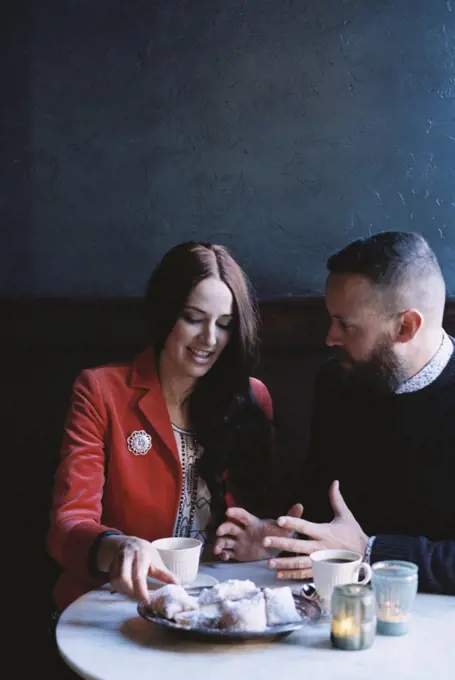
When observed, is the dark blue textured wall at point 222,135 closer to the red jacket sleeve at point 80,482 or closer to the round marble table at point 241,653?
the red jacket sleeve at point 80,482

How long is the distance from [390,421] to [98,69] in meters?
1.35

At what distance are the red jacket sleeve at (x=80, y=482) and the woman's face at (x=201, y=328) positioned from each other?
23cm

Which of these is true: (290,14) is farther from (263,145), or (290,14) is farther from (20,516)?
(20,516)

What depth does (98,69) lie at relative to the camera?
8.21 ft

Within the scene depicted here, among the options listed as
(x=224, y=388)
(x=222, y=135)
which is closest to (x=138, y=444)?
(x=224, y=388)

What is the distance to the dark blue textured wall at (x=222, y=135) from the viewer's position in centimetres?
246

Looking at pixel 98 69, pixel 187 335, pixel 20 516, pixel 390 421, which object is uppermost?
pixel 98 69

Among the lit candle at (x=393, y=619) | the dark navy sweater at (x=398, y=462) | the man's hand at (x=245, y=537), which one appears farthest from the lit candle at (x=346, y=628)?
the dark navy sweater at (x=398, y=462)

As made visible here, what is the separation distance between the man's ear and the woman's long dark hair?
0.39 m

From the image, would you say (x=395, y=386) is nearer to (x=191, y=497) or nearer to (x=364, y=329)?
(x=364, y=329)

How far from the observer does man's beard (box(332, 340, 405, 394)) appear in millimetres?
2057

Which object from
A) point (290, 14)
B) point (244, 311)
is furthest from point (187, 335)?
point (290, 14)

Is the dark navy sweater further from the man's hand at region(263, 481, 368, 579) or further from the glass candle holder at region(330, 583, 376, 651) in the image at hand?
the glass candle holder at region(330, 583, 376, 651)

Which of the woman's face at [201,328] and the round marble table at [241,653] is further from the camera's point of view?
the woman's face at [201,328]
